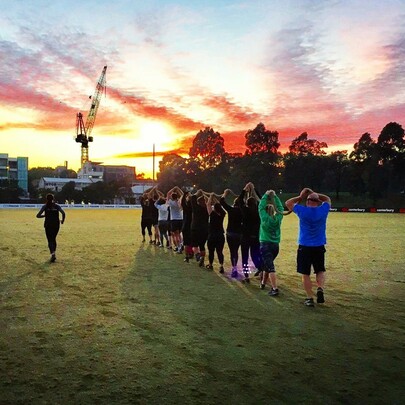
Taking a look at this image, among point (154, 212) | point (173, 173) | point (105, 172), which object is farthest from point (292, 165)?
point (105, 172)

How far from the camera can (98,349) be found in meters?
5.42

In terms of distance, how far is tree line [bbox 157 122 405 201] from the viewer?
74688mm

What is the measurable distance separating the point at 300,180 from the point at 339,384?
281 ft

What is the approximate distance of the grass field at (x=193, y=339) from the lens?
4305 mm

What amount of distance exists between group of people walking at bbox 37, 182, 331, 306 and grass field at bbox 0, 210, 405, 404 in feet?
1.92

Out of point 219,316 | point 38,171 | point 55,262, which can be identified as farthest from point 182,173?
point 38,171

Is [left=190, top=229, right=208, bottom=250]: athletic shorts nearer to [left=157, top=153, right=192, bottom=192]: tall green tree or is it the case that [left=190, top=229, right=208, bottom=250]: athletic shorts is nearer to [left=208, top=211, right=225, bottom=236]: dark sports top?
[left=208, top=211, right=225, bottom=236]: dark sports top

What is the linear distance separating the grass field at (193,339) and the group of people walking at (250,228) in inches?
23.3

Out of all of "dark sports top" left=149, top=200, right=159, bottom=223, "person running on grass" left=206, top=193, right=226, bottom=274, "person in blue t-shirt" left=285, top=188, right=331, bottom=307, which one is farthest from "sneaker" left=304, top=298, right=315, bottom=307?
"dark sports top" left=149, top=200, right=159, bottom=223

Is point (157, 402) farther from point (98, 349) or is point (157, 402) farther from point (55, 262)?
point (55, 262)

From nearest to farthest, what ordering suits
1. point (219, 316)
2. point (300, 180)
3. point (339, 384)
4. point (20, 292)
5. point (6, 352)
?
point (339, 384) → point (6, 352) → point (219, 316) → point (20, 292) → point (300, 180)

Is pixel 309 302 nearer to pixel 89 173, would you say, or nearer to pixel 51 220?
pixel 51 220

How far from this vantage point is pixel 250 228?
31.3 ft

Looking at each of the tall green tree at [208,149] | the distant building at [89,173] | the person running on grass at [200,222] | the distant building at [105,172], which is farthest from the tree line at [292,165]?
the person running on grass at [200,222]
